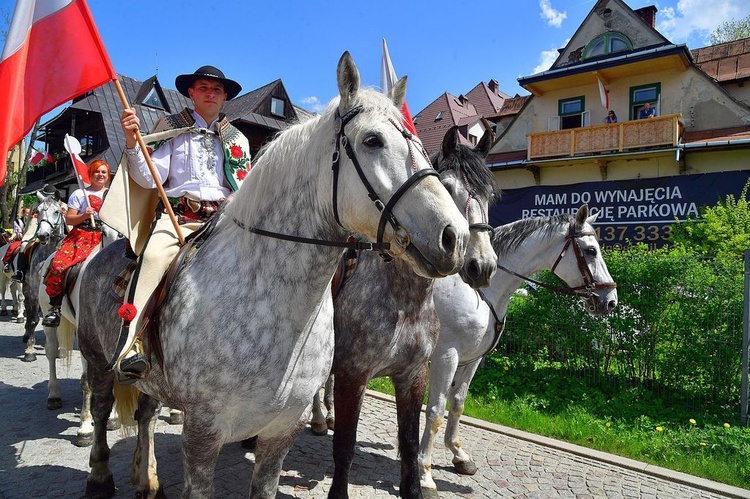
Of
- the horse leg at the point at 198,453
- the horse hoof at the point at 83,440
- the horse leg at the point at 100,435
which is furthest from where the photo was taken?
the horse hoof at the point at 83,440

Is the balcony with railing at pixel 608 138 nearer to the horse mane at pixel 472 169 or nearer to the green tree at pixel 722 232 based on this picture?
the green tree at pixel 722 232

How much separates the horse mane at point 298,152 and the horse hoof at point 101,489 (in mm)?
2527

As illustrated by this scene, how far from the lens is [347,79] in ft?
6.40

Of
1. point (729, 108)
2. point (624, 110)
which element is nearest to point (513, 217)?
point (624, 110)

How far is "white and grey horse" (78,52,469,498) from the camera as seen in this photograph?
1836 mm

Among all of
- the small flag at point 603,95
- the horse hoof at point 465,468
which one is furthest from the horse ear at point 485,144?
the small flag at point 603,95

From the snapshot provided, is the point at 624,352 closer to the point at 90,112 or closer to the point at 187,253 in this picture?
the point at 187,253

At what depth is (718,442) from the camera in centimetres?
502

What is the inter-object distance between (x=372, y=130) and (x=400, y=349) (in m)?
1.92

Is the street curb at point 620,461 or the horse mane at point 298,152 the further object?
the street curb at point 620,461

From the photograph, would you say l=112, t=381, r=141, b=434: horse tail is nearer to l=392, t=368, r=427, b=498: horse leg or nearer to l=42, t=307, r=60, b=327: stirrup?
l=42, t=307, r=60, b=327: stirrup

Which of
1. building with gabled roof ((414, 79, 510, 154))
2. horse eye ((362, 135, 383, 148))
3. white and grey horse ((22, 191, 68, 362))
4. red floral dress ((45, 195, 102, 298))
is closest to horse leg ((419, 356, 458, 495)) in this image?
horse eye ((362, 135, 383, 148))

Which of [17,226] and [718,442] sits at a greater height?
[17,226]

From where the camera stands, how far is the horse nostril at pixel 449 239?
1692mm
